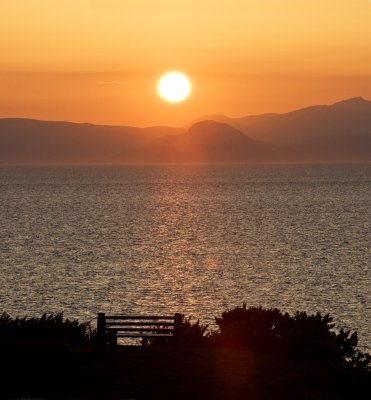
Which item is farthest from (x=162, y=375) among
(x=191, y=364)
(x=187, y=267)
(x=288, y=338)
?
(x=187, y=267)

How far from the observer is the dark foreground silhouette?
78.8 ft

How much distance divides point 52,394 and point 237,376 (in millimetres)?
5232

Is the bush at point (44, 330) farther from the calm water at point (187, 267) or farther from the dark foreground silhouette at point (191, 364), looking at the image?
the calm water at point (187, 267)

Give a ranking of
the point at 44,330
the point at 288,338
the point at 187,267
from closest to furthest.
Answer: the point at 44,330 → the point at 288,338 → the point at 187,267

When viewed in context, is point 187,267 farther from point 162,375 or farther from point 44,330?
point 162,375

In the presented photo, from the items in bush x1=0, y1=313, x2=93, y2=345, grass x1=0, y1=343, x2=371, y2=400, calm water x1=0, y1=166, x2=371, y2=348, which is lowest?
grass x1=0, y1=343, x2=371, y2=400

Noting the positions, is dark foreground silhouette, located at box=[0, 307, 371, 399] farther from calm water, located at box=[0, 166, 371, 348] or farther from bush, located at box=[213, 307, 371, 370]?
calm water, located at box=[0, 166, 371, 348]

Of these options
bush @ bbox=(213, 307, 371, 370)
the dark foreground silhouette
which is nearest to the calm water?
bush @ bbox=(213, 307, 371, 370)

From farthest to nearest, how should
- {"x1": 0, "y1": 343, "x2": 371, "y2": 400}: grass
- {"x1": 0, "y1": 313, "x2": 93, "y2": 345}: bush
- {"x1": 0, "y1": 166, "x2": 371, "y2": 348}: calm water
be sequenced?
{"x1": 0, "y1": 166, "x2": 371, "y2": 348}: calm water, {"x1": 0, "y1": 313, "x2": 93, "y2": 345}: bush, {"x1": 0, "y1": 343, "x2": 371, "y2": 400}: grass

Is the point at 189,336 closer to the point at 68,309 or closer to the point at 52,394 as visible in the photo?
the point at 52,394

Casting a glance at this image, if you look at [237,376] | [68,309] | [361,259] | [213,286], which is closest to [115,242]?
[361,259]

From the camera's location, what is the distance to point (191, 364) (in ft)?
87.2

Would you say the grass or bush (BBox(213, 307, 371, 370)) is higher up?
bush (BBox(213, 307, 371, 370))

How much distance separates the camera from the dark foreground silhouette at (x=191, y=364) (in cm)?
2403
